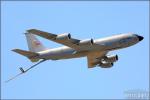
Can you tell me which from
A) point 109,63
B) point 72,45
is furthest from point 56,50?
point 109,63

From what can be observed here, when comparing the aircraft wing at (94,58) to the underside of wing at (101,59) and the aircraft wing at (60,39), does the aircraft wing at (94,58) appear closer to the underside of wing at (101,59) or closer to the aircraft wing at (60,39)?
the underside of wing at (101,59)

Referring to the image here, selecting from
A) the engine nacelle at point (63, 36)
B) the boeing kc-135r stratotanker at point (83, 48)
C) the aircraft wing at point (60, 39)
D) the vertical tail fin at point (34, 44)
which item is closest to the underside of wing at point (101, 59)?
the boeing kc-135r stratotanker at point (83, 48)

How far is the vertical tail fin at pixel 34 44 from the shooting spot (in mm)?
95312

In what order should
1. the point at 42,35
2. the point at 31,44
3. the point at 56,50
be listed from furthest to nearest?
the point at 31,44 < the point at 56,50 < the point at 42,35

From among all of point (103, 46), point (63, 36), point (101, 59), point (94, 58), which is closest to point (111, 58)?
point (101, 59)

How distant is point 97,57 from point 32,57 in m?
11.1

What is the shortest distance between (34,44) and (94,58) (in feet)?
38.1

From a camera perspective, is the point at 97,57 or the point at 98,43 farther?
the point at 97,57

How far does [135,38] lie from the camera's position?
8494cm

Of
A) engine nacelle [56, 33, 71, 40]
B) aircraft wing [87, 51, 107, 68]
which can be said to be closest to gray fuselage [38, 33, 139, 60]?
aircraft wing [87, 51, 107, 68]

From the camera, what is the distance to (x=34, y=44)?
96.9 meters

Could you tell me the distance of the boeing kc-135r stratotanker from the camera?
83.8 metres

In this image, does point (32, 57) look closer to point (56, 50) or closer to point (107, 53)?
point (56, 50)

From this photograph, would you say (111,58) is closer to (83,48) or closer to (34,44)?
(83,48)
